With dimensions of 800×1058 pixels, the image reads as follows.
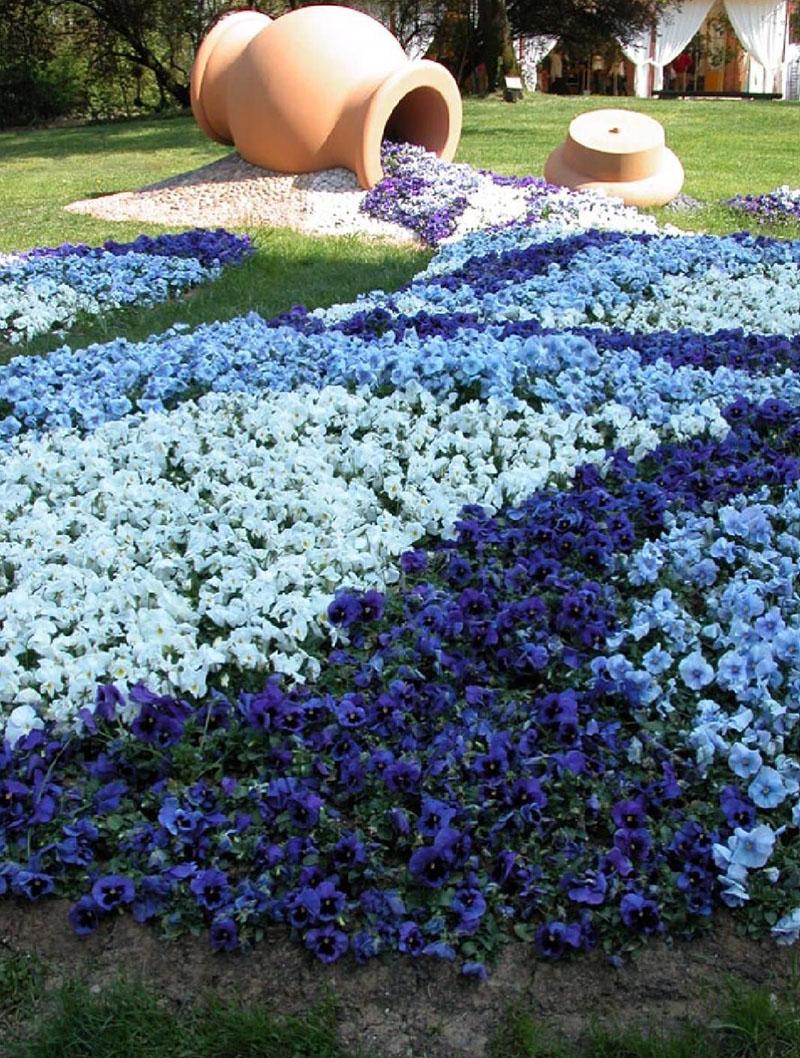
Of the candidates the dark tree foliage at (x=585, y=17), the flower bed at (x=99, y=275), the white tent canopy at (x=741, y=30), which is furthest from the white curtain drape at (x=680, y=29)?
the flower bed at (x=99, y=275)

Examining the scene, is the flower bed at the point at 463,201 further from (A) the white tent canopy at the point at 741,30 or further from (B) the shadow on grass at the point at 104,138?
(A) the white tent canopy at the point at 741,30

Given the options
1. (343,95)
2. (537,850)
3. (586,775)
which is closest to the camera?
(537,850)

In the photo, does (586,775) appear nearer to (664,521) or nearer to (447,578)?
(447,578)

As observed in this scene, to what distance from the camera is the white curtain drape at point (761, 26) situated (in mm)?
28016

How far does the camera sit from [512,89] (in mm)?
22000

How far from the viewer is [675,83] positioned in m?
33.5

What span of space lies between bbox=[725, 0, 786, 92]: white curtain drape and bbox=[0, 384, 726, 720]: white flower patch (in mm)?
27822

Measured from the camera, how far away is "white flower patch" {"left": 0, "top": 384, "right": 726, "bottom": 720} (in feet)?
9.93

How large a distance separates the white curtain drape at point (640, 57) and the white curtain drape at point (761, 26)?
7.33 ft


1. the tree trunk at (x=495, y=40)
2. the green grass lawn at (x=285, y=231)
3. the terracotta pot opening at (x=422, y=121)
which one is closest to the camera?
the green grass lawn at (x=285, y=231)

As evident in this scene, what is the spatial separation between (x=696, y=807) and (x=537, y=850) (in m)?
0.39

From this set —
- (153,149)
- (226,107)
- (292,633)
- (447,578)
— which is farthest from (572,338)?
(153,149)

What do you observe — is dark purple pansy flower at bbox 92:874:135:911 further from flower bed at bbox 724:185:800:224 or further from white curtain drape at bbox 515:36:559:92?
white curtain drape at bbox 515:36:559:92

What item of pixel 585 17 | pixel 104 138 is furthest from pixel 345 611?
pixel 585 17
